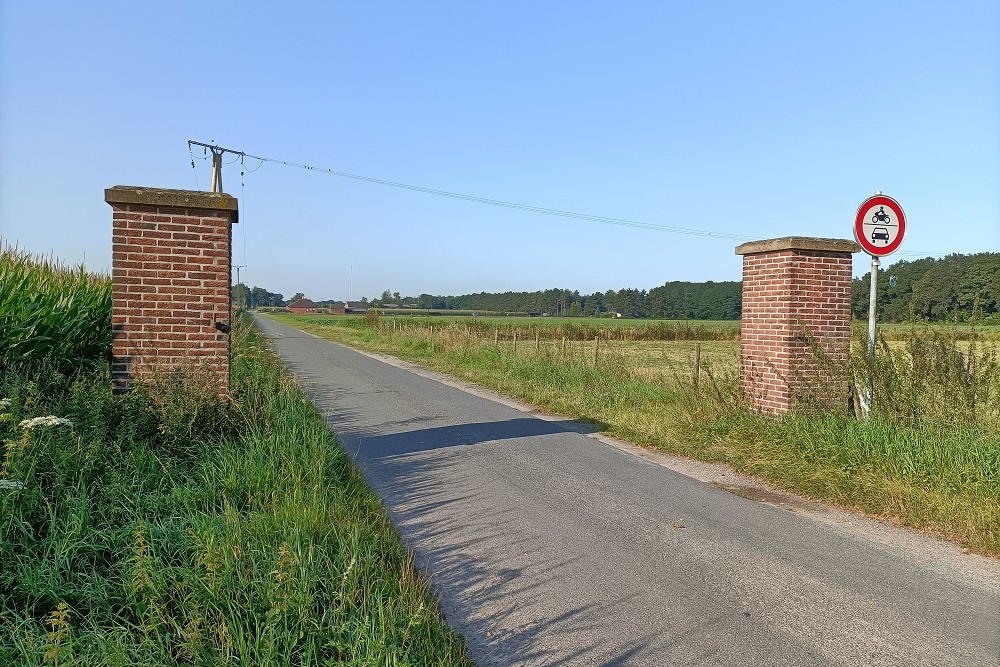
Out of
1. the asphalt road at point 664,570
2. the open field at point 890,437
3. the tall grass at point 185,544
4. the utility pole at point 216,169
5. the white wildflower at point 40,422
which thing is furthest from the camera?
the utility pole at point 216,169

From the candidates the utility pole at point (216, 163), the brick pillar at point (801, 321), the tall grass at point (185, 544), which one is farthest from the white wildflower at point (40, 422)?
the utility pole at point (216, 163)

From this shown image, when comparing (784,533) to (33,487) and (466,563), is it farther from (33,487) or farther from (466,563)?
(33,487)

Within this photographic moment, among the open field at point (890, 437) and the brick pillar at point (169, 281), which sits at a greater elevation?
the brick pillar at point (169, 281)

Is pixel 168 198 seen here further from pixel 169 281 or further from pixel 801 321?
pixel 801 321

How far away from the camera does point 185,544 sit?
377 cm

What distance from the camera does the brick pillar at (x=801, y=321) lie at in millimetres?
7422

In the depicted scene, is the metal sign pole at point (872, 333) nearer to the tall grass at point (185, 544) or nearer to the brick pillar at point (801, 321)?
the brick pillar at point (801, 321)

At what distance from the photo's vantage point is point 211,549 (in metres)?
3.50

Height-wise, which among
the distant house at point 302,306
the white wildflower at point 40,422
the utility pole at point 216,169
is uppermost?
the utility pole at point 216,169

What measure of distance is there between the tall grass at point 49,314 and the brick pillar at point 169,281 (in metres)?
0.61

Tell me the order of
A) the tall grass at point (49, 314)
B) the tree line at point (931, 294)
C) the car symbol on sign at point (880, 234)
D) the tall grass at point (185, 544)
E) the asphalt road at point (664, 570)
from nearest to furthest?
the tall grass at point (185, 544) < the asphalt road at point (664, 570) < the tall grass at point (49, 314) < the tree line at point (931, 294) < the car symbol on sign at point (880, 234)

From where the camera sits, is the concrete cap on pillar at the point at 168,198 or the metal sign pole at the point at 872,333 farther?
the metal sign pole at the point at 872,333

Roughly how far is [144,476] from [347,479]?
5.42 feet

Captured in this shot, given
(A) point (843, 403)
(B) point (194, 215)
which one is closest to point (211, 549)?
(B) point (194, 215)
